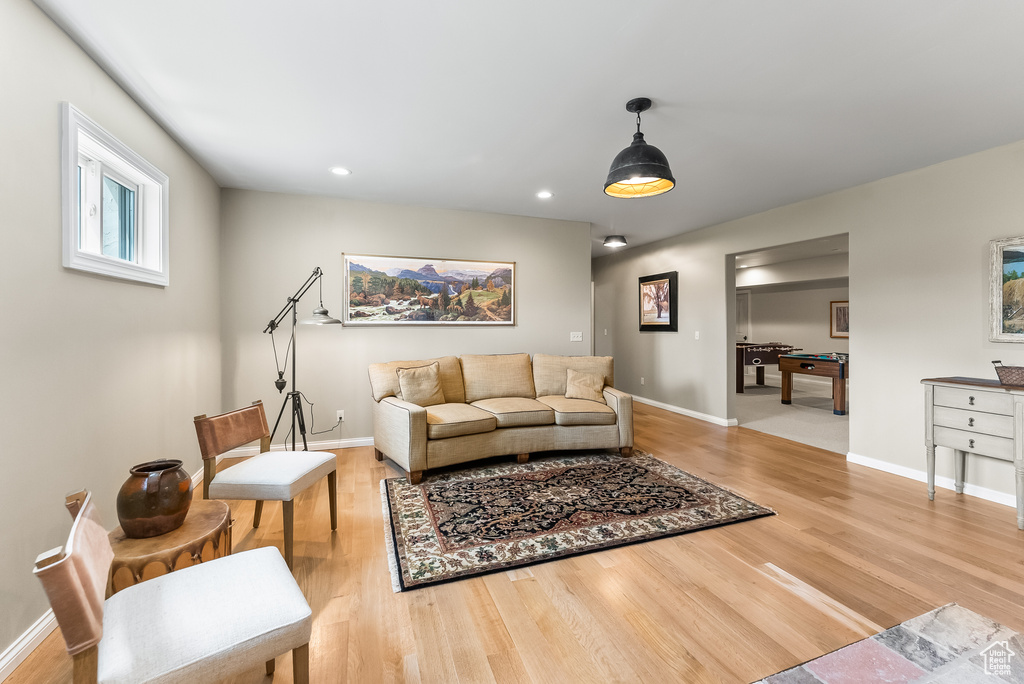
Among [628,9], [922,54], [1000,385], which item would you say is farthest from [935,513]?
[628,9]

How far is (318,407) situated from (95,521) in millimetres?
3099

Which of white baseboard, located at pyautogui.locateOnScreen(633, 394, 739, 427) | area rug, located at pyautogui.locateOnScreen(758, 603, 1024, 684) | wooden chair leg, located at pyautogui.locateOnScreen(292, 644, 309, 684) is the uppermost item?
→ wooden chair leg, located at pyautogui.locateOnScreen(292, 644, 309, 684)

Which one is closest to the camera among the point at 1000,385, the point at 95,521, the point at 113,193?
the point at 95,521

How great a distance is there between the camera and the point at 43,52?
69.1 inches

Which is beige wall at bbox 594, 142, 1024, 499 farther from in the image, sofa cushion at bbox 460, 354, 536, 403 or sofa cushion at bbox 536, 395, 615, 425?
sofa cushion at bbox 460, 354, 536, 403

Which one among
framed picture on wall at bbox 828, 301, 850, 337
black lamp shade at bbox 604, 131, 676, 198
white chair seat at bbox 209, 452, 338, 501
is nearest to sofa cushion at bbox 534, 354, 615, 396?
black lamp shade at bbox 604, 131, 676, 198

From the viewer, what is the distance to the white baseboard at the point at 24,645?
59.2 inches

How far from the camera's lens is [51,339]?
1.78m

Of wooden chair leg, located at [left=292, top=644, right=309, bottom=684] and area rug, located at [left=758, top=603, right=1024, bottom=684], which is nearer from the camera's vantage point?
wooden chair leg, located at [left=292, top=644, right=309, bottom=684]

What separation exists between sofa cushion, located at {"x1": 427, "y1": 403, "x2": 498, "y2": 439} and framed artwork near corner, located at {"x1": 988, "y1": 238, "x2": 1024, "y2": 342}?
12.0ft

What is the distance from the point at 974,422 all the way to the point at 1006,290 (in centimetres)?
97

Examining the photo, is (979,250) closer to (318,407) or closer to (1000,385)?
(1000,385)

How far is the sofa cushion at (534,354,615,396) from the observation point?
445 cm

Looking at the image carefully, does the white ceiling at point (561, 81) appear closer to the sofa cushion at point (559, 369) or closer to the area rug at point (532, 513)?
the sofa cushion at point (559, 369)
